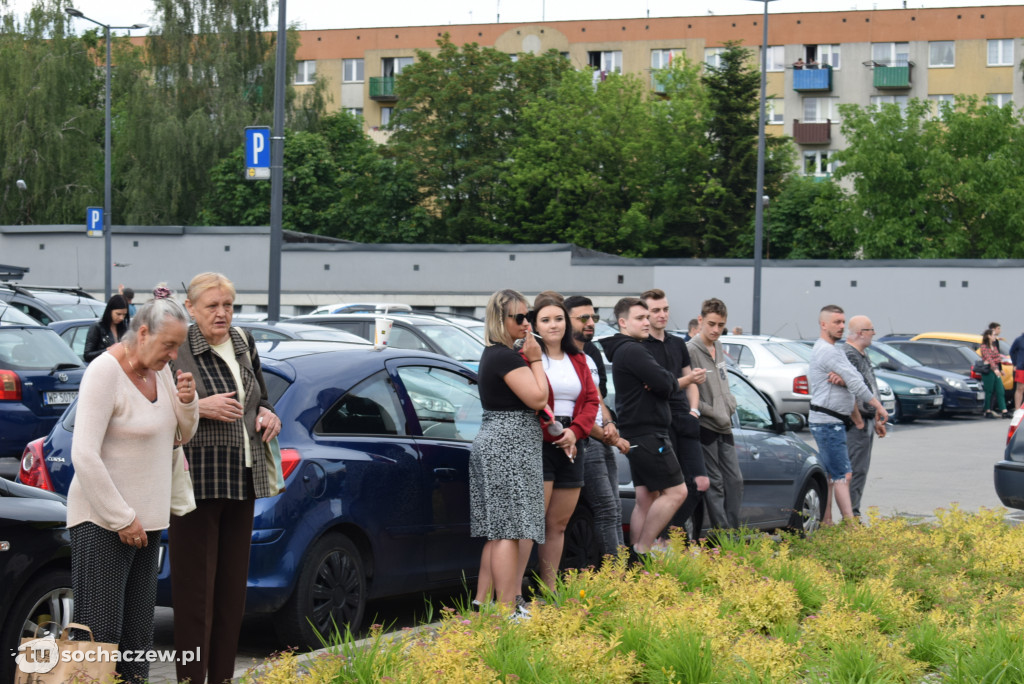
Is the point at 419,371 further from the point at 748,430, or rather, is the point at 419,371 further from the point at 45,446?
the point at 748,430

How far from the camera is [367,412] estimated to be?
265 inches

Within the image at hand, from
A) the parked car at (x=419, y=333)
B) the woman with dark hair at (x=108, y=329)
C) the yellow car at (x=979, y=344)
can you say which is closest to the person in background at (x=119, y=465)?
the woman with dark hair at (x=108, y=329)

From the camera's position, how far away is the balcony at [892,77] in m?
60.0

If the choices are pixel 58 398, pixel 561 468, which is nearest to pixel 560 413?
pixel 561 468

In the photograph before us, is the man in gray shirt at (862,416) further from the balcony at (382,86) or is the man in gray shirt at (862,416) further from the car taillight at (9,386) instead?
the balcony at (382,86)

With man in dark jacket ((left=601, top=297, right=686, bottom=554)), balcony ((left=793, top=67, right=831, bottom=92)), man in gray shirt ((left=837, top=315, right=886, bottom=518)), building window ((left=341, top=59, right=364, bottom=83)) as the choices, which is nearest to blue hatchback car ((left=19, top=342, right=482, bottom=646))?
man in dark jacket ((left=601, top=297, right=686, bottom=554))

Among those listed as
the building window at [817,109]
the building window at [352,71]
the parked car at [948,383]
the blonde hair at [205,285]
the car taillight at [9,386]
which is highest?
the building window at [352,71]

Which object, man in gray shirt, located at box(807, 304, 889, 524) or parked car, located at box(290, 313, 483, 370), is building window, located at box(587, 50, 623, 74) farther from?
man in gray shirt, located at box(807, 304, 889, 524)

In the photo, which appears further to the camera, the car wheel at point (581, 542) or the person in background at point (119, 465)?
the car wheel at point (581, 542)

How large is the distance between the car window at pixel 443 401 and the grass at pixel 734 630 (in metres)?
1.16

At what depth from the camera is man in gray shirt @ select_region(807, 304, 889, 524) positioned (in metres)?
10.2

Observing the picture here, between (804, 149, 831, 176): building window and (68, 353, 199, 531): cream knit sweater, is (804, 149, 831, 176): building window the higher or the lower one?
the higher one

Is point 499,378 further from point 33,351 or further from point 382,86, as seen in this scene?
point 382,86

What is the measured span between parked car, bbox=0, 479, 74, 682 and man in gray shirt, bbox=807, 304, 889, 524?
6.40 metres
